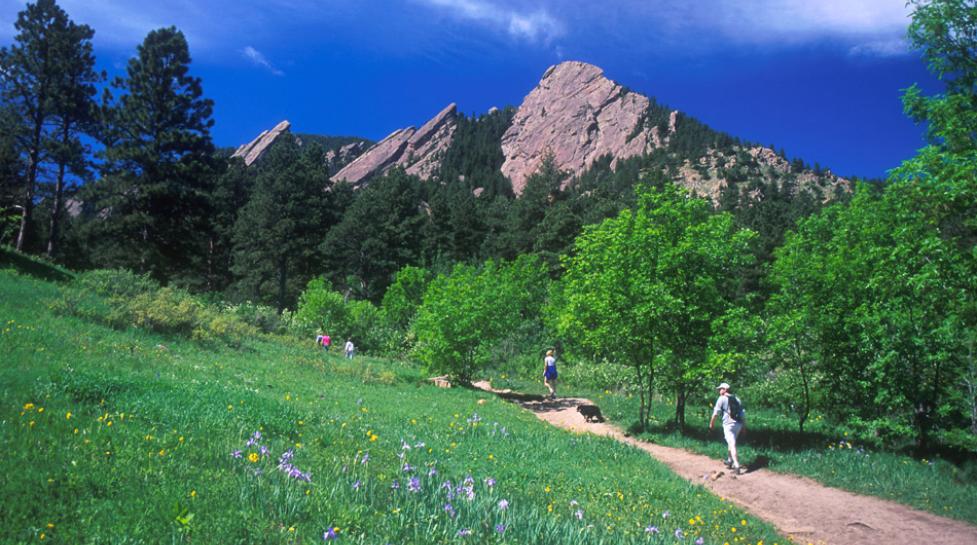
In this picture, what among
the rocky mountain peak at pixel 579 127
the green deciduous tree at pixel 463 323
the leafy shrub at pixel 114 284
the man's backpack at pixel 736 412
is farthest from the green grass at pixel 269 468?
the rocky mountain peak at pixel 579 127

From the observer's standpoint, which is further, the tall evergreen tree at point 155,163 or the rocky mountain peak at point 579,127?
the rocky mountain peak at point 579,127

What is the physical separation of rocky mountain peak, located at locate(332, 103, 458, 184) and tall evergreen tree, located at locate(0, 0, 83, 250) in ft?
443

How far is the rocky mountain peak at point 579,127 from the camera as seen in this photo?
156m

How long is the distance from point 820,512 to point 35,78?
39487 mm

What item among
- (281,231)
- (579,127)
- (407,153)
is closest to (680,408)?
(281,231)

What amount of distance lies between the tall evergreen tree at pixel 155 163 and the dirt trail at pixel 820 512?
3728 centimetres

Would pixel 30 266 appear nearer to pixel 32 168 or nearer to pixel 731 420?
pixel 32 168

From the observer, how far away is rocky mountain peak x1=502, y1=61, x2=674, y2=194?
156 metres

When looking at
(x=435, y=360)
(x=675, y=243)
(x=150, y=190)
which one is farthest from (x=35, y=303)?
(x=150, y=190)

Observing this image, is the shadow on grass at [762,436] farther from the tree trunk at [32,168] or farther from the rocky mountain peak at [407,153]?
the rocky mountain peak at [407,153]

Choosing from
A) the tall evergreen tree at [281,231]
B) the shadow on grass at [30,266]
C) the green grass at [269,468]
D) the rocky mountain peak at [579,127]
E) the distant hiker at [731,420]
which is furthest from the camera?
the rocky mountain peak at [579,127]

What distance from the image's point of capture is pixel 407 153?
188m

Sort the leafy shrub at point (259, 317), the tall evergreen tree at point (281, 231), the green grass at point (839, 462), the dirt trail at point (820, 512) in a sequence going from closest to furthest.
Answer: the dirt trail at point (820, 512) < the green grass at point (839, 462) < the leafy shrub at point (259, 317) < the tall evergreen tree at point (281, 231)

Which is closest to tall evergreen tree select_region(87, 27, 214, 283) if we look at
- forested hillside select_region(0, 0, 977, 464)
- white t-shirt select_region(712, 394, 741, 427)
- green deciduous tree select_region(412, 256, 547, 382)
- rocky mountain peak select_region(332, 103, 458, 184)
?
forested hillside select_region(0, 0, 977, 464)
